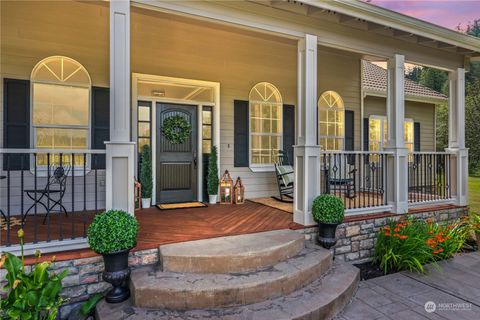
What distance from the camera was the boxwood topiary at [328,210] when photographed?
12.4ft

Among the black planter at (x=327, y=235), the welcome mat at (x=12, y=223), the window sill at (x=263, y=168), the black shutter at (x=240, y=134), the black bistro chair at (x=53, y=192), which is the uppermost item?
the black shutter at (x=240, y=134)

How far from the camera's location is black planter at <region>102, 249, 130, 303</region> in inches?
105

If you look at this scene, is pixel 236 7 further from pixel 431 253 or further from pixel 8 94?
pixel 431 253

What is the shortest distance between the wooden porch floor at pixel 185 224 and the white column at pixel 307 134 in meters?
0.40

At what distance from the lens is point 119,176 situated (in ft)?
10.1

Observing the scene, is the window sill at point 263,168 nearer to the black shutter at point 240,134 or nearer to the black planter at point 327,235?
the black shutter at point 240,134

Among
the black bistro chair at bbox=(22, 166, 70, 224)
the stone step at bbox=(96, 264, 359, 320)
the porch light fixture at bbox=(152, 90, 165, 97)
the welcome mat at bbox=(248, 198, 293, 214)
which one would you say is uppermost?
the porch light fixture at bbox=(152, 90, 165, 97)

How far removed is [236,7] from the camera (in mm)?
3775

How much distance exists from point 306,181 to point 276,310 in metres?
1.91

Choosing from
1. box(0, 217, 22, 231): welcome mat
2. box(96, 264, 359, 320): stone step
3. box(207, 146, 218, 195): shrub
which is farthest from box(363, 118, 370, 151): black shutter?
box(0, 217, 22, 231): welcome mat

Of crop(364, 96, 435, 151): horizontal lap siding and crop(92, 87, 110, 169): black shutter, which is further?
crop(364, 96, 435, 151): horizontal lap siding

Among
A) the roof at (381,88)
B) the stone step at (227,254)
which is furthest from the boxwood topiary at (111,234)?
the roof at (381,88)

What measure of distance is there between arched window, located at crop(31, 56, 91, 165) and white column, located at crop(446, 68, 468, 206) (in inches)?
258

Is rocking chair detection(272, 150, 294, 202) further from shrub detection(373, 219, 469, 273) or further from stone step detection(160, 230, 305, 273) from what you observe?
stone step detection(160, 230, 305, 273)
